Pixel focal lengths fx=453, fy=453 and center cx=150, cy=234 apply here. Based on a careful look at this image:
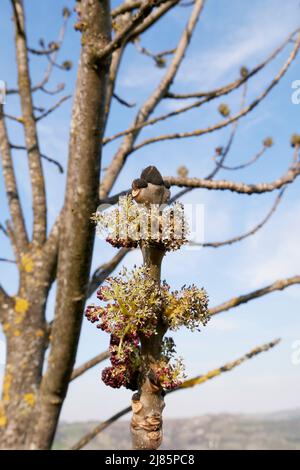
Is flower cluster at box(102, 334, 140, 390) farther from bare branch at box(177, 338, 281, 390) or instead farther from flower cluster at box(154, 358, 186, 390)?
bare branch at box(177, 338, 281, 390)

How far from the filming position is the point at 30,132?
6.07m

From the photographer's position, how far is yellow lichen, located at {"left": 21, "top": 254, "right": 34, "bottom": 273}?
17.1 ft

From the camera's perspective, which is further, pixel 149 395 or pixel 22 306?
pixel 22 306

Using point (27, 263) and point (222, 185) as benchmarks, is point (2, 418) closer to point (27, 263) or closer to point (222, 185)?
point (27, 263)

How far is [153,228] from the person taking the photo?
3.06 feet

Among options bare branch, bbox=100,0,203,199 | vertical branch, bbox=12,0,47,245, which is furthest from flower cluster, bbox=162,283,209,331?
vertical branch, bbox=12,0,47,245

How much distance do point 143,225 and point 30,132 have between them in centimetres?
554

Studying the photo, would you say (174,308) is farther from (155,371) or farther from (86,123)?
(86,123)

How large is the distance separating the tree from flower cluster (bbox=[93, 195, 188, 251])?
1.60 metres

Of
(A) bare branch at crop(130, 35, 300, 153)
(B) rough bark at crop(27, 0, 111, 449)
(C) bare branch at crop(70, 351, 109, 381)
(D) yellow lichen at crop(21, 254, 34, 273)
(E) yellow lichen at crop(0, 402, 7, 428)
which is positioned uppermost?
Answer: (A) bare branch at crop(130, 35, 300, 153)

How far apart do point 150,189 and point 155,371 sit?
1.27 ft

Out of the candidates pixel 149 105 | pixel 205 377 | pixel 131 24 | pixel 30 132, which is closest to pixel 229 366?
pixel 205 377

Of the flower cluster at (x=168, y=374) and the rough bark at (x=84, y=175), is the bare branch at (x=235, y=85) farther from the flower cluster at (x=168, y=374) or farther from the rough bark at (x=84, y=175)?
the flower cluster at (x=168, y=374)
